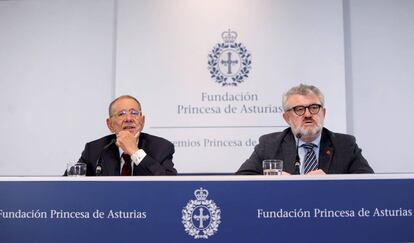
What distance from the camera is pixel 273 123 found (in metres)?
4.25

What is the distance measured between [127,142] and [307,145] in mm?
1137

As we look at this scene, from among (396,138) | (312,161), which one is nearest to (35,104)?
(312,161)

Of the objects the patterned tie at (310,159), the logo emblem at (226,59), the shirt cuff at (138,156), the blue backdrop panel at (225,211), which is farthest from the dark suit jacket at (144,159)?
the logo emblem at (226,59)

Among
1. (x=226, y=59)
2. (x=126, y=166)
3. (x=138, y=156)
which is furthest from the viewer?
(x=226, y=59)

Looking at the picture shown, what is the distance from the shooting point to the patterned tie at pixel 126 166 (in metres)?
3.13

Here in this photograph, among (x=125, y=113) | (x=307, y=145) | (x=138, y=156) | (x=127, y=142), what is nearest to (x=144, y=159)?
(x=138, y=156)

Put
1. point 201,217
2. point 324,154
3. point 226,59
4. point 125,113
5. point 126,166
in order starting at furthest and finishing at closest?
point 226,59 < point 125,113 < point 126,166 < point 324,154 < point 201,217

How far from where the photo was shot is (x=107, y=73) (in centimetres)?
457

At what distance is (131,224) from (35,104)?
119 inches

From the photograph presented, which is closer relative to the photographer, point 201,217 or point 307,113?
point 201,217

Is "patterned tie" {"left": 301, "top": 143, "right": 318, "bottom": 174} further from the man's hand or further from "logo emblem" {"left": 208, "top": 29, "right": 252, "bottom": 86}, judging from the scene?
"logo emblem" {"left": 208, "top": 29, "right": 252, "bottom": 86}

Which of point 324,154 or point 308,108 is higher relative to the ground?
point 308,108

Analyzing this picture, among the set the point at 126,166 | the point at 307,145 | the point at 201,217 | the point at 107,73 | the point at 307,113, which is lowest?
the point at 201,217

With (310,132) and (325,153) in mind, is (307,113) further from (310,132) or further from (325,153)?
(325,153)
